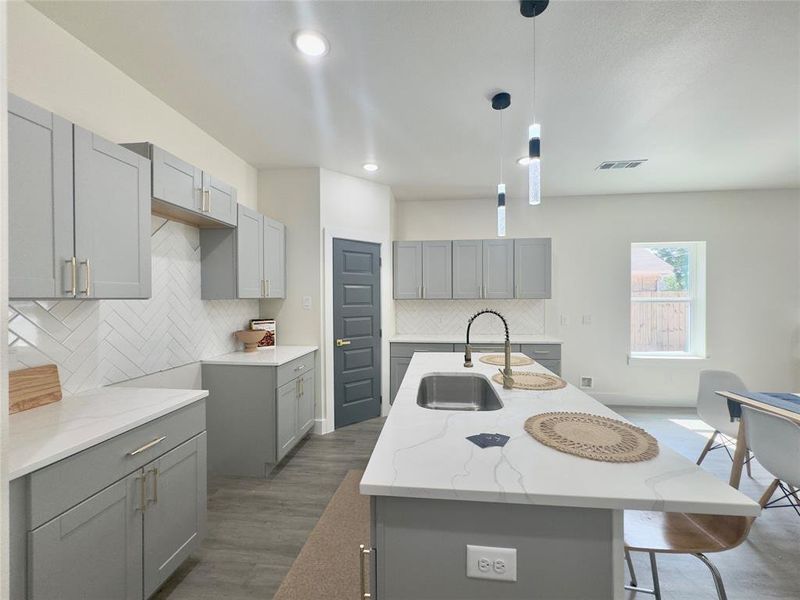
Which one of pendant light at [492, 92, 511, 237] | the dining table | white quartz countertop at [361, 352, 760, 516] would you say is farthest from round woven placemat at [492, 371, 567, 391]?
the dining table

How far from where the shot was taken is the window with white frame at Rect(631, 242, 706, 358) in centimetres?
446

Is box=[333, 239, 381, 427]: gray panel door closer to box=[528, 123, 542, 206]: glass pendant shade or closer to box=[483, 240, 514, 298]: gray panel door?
box=[483, 240, 514, 298]: gray panel door

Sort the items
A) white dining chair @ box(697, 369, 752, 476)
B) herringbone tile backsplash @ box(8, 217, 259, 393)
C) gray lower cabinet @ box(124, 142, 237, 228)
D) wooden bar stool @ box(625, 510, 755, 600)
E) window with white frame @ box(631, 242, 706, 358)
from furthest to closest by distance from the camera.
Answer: window with white frame @ box(631, 242, 706, 358), white dining chair @ box(697, 369, 752, 476), gray lower cabinet @ box(124, 142, 237, 228), herringbone tile backsplash @ box(8, 217, 259, 393), wooden bar stool @ box(625, 510, 755, 600)

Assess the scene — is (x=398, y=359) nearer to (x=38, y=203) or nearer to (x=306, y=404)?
(x=306, y=404)

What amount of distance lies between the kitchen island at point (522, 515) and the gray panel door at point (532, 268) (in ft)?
11.3

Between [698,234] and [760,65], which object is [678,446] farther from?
[760,65]

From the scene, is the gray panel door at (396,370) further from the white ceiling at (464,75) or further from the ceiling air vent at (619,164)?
the ceiling air vent at (619,164)

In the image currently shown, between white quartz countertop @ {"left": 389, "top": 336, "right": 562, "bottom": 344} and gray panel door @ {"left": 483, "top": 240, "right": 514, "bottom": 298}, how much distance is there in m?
0.57

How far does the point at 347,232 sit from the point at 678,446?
13.1 ft

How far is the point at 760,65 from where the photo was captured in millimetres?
1976

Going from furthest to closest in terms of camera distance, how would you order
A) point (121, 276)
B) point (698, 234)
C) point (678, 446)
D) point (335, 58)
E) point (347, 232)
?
point (698, 234) < point (347, 232) < point (678, 446) < point (335, 58) < point (121, 276)

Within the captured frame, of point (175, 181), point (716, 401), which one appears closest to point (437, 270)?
point (716, 401)

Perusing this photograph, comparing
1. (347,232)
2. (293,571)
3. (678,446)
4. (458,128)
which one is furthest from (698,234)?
(293,571)

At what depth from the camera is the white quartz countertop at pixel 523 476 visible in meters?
0.79
